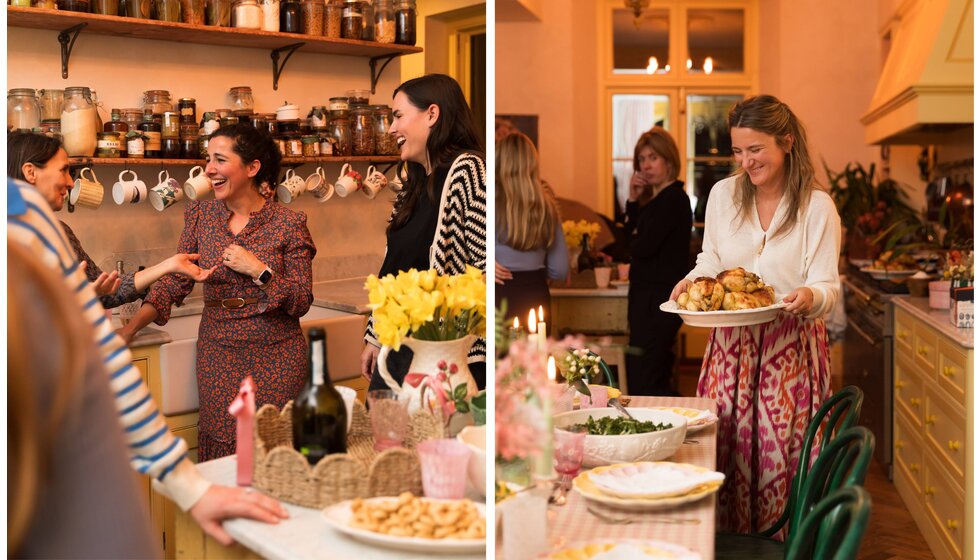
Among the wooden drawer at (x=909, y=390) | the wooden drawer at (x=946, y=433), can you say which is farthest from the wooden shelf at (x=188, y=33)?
the wooden drawer at (x=909, y=390)

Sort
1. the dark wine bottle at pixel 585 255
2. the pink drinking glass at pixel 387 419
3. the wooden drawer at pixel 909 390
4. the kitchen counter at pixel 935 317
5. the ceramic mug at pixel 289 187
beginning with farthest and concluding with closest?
the wooden drawer at pixel 909 390 → the kitchen counter at pixel 935 317 → the dark wine bottle at pixel 585 255 → the ceramic mug at pixel 289 187 → the pink drinking glass at pixel 387 419

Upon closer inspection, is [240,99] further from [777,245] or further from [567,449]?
[777,245]

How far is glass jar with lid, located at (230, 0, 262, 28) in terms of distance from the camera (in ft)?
5.28

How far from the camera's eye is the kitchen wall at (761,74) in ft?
5.12

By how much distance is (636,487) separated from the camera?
1374mm

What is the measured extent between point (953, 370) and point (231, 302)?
1842mm

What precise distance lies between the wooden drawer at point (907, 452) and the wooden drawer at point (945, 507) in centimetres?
10

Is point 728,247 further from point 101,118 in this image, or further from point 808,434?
point 101,118

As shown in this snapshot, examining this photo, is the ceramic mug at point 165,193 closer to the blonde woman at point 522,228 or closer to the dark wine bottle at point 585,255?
the blonde woman at point 522,228

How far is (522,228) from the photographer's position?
1.49m

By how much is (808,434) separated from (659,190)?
71 cm

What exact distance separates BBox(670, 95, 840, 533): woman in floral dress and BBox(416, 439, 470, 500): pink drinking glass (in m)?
0.92

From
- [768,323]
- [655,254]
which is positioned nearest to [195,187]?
[655,254]

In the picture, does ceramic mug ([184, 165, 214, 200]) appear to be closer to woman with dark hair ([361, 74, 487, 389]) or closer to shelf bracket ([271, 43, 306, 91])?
shelf bracket ([271, 43, 306, 91])
